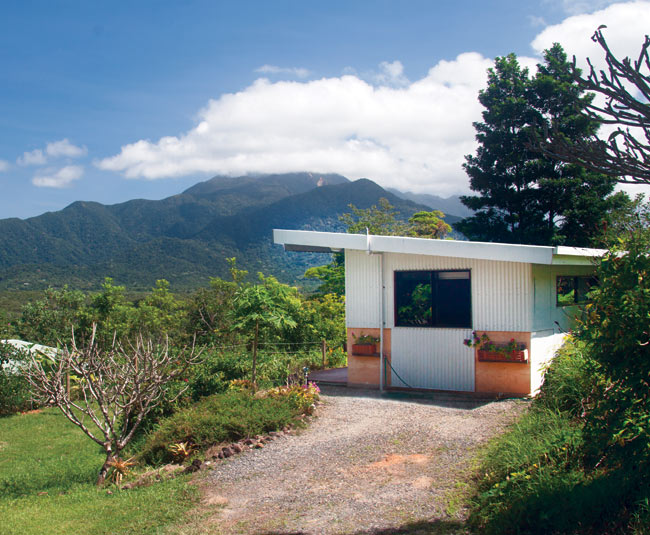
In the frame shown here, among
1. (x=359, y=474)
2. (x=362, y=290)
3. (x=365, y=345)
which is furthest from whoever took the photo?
(x=362, y=290)

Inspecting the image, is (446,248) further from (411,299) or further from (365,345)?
(365,345)

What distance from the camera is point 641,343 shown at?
4234 millimetres

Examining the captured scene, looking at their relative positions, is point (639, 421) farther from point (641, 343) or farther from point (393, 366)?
point (393, 366)

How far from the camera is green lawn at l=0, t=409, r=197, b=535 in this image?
5539 millimetres

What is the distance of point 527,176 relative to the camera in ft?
94.3

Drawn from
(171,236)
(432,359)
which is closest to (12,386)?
(432,359)

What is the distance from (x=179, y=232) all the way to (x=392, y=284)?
3022 inches

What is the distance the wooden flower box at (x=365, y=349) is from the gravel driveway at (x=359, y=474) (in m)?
1.64

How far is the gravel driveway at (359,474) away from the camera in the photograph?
5152 millimetres

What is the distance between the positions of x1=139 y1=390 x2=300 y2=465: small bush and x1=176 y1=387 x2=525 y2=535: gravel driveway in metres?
0.42

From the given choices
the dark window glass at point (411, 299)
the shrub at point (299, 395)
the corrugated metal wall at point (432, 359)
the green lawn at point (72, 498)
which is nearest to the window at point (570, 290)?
the corrugated metal wall at point (432, 359)

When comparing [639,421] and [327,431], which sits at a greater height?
[639,421]

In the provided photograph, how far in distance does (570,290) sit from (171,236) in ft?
251

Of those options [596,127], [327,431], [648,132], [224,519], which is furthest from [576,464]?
[596,127]
